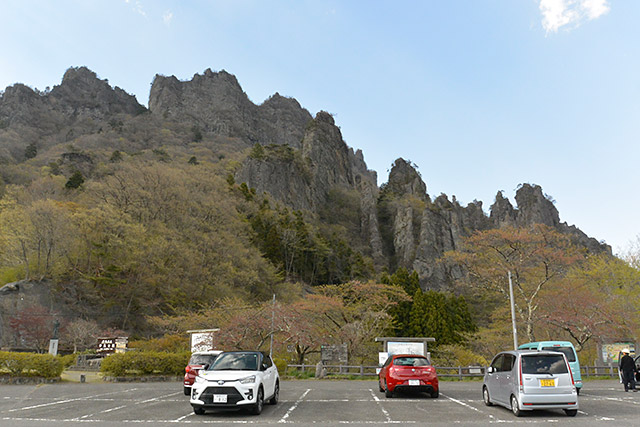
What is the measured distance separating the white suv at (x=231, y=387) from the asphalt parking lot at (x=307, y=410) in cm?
26

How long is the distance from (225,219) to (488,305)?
3304cm

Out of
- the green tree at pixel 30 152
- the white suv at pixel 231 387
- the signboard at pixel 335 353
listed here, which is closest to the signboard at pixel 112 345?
the signboard at pixel 335 353

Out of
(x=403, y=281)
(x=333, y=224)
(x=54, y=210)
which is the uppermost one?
(x=333, y=224)

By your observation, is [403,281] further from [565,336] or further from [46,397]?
[46,397]

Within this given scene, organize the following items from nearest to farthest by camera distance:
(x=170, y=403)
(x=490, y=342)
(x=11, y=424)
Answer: (x=11, y=424)
(x=170, y=403)
(x=490, y=342)

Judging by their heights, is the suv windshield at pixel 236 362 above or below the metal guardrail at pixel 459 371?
above

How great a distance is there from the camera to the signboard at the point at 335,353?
74.3 feet

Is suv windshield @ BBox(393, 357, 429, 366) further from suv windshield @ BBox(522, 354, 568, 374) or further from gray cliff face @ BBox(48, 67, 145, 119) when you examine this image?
gray cliff face @ BBox(48, 67, 145, 119)

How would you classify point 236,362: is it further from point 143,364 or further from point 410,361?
point 143,364

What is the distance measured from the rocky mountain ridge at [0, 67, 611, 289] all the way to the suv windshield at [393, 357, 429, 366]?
183 ft

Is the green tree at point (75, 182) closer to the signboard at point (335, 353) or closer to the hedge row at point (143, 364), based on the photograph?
the hedge row at point (143, 364)

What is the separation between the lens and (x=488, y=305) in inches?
2092

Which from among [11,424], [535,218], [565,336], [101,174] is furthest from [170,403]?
[535,218]

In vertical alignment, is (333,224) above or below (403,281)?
above
